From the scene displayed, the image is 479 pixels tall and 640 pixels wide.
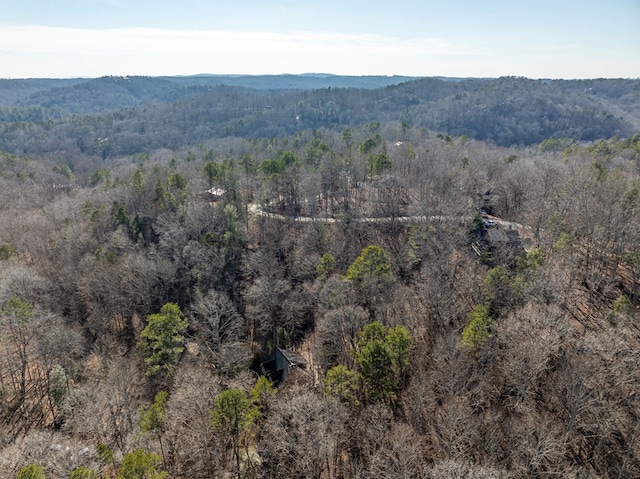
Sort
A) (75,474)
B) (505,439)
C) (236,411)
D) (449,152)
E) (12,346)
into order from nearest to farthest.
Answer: (75,474) → (236,411) → (505,439) → (12,346) → (449,152)

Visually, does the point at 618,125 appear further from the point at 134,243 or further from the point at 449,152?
the point at 134,243

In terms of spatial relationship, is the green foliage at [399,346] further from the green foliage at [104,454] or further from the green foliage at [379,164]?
the green foliage at [379,164]

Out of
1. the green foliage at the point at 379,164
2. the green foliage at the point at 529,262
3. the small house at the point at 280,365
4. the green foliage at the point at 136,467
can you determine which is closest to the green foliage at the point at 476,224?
the green foliage at the point at 529,262

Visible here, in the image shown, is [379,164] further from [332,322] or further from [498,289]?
[332,322]

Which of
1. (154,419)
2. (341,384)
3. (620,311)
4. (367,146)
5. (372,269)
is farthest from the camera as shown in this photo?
(367,146)

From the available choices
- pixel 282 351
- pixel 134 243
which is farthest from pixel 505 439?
pixel 134 243

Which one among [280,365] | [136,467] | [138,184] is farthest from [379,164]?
[136,467]

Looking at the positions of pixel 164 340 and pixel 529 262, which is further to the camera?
pixel 529 262

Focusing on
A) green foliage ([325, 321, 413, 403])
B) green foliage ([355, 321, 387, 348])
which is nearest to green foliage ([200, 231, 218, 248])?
green foliage ([325, 321, 413, 403])
